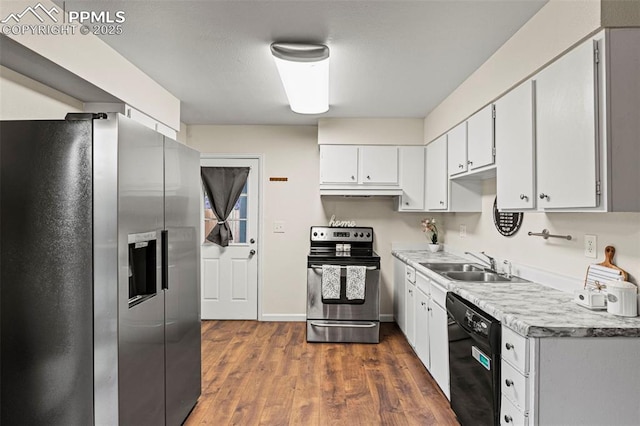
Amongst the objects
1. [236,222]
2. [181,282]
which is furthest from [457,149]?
[236,222]

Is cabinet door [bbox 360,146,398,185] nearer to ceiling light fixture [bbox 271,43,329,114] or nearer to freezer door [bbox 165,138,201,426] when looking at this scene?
ceiling light fixture [bbox 271,43,329,114]

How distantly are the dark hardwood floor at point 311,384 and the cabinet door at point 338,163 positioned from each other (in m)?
1.74

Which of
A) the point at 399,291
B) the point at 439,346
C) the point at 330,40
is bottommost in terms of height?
the point at 439,346

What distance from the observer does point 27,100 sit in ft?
7.32

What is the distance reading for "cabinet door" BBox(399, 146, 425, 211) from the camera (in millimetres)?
4406

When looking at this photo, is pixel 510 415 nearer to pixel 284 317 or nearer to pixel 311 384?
pixel 311 384

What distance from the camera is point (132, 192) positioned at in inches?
71.2

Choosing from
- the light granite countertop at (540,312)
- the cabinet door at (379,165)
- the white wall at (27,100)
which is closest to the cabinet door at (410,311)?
the light granite countertop at (540,312)

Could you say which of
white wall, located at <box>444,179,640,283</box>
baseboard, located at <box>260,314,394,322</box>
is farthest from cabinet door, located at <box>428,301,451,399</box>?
baseboard, located at <box>260,314,394,322</box>

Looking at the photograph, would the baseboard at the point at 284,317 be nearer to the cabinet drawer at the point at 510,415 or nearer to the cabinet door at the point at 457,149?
the cabinet door at the point at 457,149

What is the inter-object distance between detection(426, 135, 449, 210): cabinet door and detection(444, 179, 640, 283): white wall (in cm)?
34

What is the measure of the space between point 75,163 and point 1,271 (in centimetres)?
54

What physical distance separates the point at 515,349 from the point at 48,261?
201 centimetres

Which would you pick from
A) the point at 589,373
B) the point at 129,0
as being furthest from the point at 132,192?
the point at 589,373
